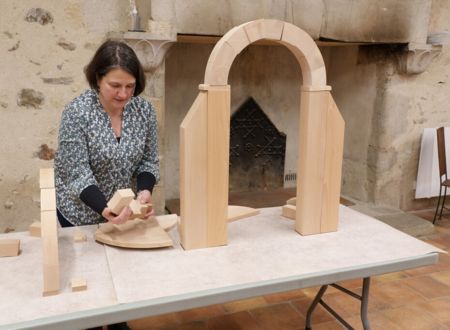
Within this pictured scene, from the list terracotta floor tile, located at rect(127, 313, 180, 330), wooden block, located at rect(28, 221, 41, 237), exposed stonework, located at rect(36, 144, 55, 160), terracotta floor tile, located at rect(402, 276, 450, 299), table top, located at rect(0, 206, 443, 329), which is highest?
exposed stonework, located at rect(36, 144, 55, 160)

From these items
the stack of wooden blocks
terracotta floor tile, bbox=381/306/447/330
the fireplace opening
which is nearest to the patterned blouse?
the stack of wooden blocks

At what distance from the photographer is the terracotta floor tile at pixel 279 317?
2.27 m

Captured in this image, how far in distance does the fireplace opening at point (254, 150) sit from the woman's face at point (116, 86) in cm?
262

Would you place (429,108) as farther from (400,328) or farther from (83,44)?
(83,44)

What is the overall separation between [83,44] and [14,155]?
2.71 feet

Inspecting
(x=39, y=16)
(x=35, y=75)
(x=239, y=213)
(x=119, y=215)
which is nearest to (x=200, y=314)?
(x=239, y=213)

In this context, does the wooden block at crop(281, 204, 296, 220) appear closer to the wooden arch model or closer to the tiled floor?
the wooden arch model

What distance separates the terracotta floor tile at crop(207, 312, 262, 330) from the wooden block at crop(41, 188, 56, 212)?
133 cm

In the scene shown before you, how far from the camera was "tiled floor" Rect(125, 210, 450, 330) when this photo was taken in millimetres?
2279

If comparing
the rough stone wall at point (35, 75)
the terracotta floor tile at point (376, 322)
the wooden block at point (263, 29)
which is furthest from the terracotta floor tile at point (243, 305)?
the wooden block at point (263, 29)

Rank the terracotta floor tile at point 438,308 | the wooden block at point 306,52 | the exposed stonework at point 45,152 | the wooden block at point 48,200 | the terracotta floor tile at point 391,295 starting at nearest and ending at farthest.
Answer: the wooden block at point 48,200 < the wooden block at point 306,52 < the terracotta floor tile at point 438,308 < the terracotta floor tile at point 391,295 < the exposed stonework at point 45,152

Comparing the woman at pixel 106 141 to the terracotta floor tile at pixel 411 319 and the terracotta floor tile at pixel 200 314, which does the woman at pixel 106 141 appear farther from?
the terracotta floor tile at pixel 411 319

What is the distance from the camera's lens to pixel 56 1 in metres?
2.62

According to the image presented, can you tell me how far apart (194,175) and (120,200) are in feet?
0.81
